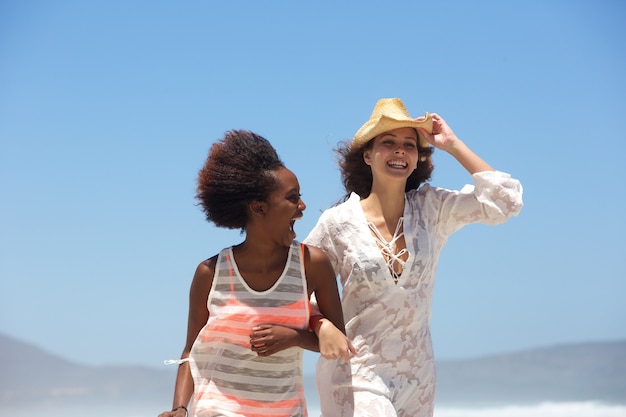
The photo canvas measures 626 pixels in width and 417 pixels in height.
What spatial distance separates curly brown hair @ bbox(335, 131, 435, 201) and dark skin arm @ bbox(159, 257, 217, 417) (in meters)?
1.52

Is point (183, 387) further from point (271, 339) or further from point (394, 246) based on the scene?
point (394, 246)

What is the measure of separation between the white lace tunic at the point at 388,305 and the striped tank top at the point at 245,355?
791 millimetres

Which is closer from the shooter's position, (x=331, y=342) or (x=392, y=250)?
(x=331, y=342)

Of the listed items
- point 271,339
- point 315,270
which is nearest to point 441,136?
point 315,270

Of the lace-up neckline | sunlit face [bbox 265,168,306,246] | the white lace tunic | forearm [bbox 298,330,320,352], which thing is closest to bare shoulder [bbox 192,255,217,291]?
sunlit face [bbox 265,168,306,246]

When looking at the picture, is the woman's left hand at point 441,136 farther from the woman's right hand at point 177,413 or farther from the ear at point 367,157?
the woman's right hand at point 177,413

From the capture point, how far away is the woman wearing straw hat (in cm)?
498

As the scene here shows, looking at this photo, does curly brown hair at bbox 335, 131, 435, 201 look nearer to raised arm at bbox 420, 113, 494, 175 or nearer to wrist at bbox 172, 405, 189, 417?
raised arm at bbox 420, 113, 494, 175

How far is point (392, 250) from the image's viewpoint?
5121 millimetres

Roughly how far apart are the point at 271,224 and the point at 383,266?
0.97 m

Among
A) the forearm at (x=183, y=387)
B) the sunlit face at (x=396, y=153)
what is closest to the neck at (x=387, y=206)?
the sunlit face at (x=396, y=153)

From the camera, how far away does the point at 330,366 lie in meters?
5.09

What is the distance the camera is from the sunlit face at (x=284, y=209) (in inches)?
167

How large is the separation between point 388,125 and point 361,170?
1.54ft
